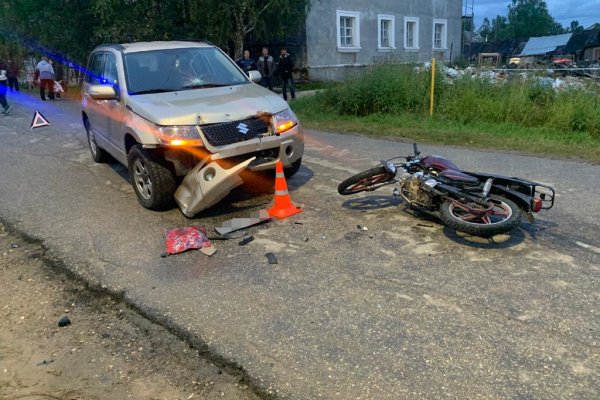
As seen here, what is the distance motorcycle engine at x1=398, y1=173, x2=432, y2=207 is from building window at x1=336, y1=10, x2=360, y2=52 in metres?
21.2

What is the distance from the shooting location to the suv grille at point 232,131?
202 inches

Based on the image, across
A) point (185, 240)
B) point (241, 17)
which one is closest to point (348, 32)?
point (241, 17)

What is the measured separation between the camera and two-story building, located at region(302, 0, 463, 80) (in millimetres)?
23888

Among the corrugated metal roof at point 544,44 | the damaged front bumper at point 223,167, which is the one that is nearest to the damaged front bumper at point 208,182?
the damaged front bumper at point 223,167

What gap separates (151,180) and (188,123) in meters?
0.80

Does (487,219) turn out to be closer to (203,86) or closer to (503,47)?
(203,86)

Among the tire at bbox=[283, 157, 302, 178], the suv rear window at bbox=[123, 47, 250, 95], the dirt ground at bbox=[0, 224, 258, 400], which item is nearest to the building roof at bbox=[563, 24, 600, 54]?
the tire at bbox=[283, 157, 302, 178]

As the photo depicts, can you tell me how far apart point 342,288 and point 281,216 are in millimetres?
1709

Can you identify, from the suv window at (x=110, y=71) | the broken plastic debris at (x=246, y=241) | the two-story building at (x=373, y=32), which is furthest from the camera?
the two-story building at (x=373, y=32)

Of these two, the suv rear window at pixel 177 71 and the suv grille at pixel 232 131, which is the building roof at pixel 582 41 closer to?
the suv rear window at pixel 177 71

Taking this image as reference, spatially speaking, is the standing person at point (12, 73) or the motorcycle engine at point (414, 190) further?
the standing person at point (12, 73)

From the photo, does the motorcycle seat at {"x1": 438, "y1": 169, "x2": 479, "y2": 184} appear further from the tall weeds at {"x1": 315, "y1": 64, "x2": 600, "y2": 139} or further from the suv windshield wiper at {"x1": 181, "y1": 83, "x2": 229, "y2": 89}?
the tall weeds at {"x1": 315, "y1": 64, "x2": 600, "y2": 139}

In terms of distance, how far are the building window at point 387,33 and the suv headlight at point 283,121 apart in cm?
2312

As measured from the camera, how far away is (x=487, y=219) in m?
4.41
